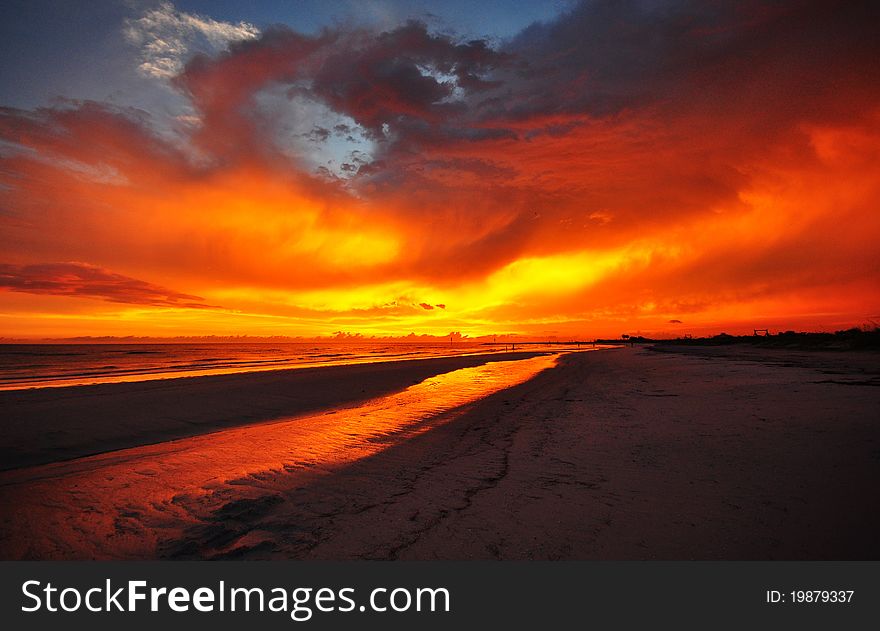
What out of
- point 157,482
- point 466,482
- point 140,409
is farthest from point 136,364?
point 466,482

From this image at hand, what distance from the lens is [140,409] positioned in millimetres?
14352

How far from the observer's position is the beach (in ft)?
14.4

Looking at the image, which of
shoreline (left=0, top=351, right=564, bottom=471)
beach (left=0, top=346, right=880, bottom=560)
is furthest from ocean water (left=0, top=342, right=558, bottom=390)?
beach (left=0, top=346, right=880, bottom=560)

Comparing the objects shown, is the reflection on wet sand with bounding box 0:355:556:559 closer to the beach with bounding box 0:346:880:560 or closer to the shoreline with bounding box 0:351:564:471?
the beach with bounding box 0:346:880:560

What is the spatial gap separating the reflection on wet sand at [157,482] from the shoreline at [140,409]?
1.38m

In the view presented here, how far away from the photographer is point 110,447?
9898 millimetres

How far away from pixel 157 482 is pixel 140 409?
942cm

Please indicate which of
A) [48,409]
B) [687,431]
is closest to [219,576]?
[687,431]

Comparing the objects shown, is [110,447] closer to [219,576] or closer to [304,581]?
[219,576]

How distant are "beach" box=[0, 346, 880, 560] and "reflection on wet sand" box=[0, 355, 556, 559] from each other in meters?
0.04

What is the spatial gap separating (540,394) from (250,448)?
12.6m

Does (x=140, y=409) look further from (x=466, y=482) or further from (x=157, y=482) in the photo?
(x=466, y=482)

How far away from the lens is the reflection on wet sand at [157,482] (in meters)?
4.86

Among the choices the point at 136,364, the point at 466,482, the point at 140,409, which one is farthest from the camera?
the point at 136,364
